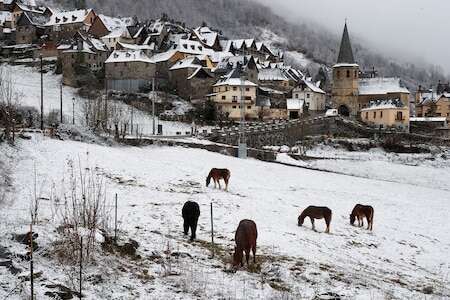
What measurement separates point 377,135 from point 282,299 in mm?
68945

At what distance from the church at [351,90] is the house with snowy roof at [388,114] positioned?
606cm

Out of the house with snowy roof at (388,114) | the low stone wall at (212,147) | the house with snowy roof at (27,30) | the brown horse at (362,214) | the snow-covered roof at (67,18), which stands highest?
the snow-covered roof at (67,18)

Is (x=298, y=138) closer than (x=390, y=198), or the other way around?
(x=390, y=198)

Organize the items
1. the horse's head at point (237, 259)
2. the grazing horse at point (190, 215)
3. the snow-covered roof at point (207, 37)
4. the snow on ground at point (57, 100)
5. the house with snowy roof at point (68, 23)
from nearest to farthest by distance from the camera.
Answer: the horse's head at point (237, 259), the grazing horse at point (190, 215), the snow on ground at point (57, 100), the house with snowy roof at point (68, 23), the snow-covered roof at point (207, 37)

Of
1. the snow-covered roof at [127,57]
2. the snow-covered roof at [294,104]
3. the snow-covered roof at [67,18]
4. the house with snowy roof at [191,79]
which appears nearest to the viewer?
the house with snowy roof at [191,79]

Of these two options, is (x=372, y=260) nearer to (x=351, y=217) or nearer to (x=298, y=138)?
(x=351, y=217)

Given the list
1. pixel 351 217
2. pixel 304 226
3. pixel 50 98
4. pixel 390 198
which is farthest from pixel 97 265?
pixel 50 98

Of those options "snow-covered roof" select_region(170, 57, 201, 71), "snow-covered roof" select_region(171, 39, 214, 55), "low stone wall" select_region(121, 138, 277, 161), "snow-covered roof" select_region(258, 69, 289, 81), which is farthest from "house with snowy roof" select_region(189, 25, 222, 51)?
"low stone wall" select_region(121, 138, 277, 161)

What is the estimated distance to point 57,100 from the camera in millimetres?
71938

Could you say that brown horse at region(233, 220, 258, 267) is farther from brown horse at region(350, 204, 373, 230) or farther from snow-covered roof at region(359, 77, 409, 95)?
snow-covered roof at region(359, 77, 409, 95)

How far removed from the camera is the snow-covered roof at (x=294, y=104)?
82.2 metres

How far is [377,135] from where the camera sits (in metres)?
75.0

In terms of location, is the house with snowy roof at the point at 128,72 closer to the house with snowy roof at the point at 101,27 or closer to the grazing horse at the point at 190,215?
the house with snowy roof at the point at 101,27

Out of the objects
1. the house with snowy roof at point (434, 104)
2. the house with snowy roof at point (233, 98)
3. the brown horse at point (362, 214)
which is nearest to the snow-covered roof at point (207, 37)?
the house with snowy roof at point (233, 98)
